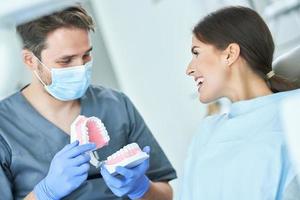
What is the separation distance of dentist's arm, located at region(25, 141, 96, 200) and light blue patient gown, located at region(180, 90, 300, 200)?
0.27 metres

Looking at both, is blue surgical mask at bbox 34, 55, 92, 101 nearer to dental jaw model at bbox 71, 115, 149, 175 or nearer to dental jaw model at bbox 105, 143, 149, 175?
dental jaw model at bbox 71, 115, 149, 175

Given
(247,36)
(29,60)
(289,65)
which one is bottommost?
(289,65)

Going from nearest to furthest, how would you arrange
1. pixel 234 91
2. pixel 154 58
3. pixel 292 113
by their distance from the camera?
pixel 292 113
pixel 234 91
pixel 154 58

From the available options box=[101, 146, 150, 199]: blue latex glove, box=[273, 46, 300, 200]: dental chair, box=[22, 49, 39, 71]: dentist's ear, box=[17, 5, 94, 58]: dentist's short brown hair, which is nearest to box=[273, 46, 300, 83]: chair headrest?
box=[273, 46, 300, 200]: dental chair

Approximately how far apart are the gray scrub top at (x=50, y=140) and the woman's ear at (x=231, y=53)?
352mm

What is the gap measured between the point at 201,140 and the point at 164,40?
0.91 ft

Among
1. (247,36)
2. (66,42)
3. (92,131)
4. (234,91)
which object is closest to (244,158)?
(234,91)

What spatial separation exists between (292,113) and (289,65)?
55 centimetres

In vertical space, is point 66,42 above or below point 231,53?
above

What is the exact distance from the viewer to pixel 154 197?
113 centimetres

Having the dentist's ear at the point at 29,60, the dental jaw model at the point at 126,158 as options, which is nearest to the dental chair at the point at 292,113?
the dental jaw model at the point at 126,158

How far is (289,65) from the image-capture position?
101cm

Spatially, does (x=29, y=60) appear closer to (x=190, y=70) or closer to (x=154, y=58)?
(x=154, y=58)

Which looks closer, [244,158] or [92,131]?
[244,158]
